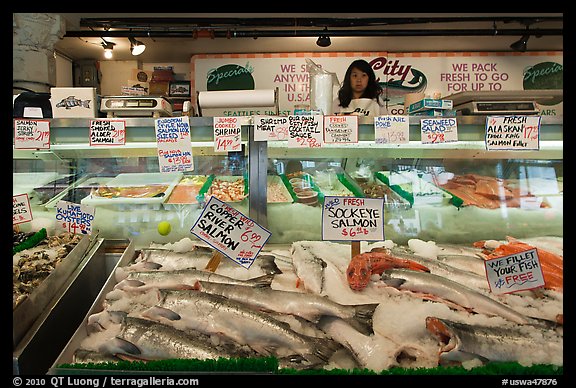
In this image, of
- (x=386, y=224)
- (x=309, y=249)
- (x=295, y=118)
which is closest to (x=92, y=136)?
(x=295, y=118)

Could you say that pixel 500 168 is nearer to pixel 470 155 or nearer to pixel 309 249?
pixel 470 155

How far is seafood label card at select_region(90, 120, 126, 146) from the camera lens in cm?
226

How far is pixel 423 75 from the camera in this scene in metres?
8.01

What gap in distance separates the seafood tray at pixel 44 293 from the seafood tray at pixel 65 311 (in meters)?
0.02

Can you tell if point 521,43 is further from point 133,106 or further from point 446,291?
point 133,106

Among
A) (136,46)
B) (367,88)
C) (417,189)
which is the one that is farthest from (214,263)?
(136,46)

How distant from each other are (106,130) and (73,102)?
309mm

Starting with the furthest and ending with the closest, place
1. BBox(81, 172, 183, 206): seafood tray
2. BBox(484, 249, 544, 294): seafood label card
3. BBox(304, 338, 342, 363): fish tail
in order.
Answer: BBox(81, 172, 183, 206): seafood tray → BBox(484, 249, 544, 294): seafood label card → BBox(304, 338, 342, 363): fish tail

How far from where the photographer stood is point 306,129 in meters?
2.29

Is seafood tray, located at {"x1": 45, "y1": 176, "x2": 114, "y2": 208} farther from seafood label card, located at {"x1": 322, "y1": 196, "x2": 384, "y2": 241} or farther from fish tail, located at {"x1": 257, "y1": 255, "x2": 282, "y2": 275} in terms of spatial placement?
seafood label card, located at {"x1": 322, "y1": 196, "x2": 384, "y2": 241}

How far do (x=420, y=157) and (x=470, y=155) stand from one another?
321 mm

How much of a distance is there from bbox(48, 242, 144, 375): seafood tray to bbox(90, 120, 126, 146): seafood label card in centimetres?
68

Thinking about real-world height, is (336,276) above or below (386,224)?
below

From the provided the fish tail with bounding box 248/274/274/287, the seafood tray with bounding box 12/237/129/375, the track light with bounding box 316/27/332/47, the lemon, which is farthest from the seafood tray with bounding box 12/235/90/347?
the track light with bounding box 316/27/332/47
